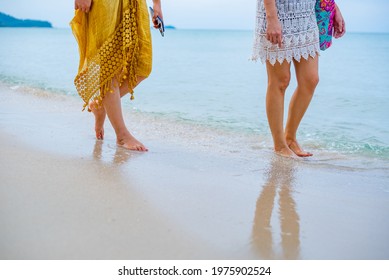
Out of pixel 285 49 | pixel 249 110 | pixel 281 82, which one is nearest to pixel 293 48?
pixel 285 49

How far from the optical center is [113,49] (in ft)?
11.2

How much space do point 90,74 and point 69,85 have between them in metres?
4.63

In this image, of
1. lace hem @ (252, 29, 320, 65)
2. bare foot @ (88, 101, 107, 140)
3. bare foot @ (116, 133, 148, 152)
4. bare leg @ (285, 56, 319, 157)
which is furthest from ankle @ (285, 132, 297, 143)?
bare foot @ (88, 101, 107, 140)

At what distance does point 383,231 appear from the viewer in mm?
2170

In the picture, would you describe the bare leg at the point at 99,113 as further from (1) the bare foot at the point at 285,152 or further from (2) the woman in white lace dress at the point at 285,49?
(1) the bare foot at the point at 285,152

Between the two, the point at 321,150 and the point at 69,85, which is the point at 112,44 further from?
the point at 69,85

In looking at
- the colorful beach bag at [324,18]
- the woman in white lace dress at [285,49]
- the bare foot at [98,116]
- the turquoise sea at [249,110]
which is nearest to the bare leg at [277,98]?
the woman in white lace dress at [285,49]

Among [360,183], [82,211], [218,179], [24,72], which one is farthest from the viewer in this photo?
[24,72]

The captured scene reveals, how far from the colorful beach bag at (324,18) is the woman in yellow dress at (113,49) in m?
1.09

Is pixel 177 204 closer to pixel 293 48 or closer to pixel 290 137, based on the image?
pixel 293 48

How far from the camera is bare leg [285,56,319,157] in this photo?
3572 mm

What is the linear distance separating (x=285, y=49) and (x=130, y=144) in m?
1.19

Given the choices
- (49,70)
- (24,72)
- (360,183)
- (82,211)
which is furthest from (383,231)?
(49,70)
